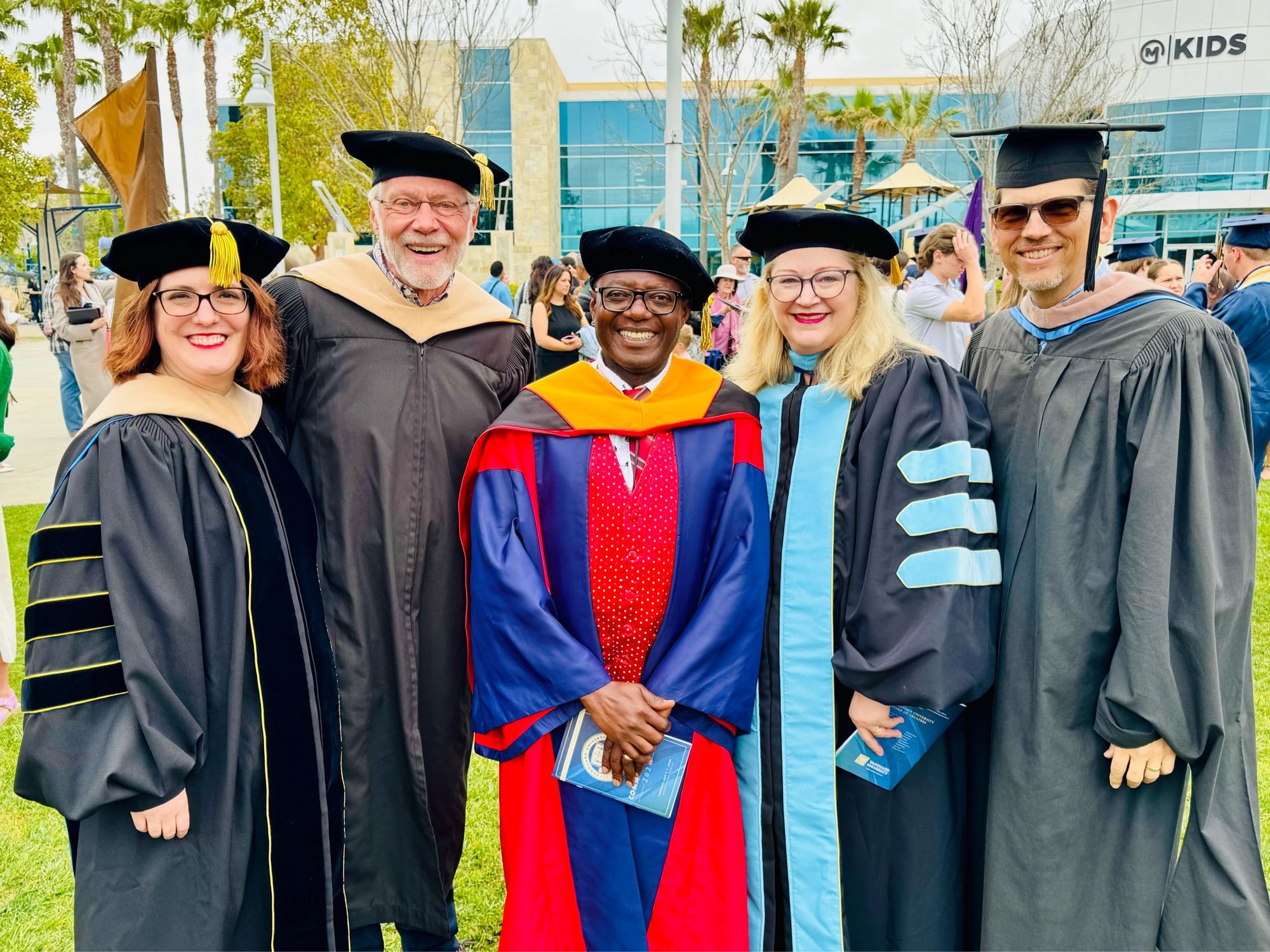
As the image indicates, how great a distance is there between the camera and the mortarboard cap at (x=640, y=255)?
2344 mm

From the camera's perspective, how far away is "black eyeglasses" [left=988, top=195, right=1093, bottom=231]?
2.25 meters

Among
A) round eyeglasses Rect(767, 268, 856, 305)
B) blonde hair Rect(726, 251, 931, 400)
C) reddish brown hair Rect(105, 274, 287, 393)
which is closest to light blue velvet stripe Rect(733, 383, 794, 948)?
blonde hair Rect(726, 251, 931, 400)

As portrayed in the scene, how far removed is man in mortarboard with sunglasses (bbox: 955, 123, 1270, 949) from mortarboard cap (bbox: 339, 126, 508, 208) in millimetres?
1501

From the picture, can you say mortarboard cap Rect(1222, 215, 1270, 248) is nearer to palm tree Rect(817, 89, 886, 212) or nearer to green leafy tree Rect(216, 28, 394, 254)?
green leafy tree Rect(216, 28, 394, 254)

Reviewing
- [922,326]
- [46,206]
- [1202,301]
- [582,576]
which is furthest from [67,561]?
[46,206]

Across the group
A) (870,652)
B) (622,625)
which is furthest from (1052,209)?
(622,625)

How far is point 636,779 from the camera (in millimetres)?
2254

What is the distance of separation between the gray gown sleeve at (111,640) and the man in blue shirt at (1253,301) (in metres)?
6.13

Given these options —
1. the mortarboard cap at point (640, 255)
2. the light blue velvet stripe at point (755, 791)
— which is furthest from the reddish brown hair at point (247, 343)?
the light blue velvet stripe at point (755, 791)

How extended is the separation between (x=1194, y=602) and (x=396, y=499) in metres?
2.02

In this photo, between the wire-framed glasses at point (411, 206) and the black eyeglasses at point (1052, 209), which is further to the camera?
the wire-framed glasses at point (411, 206)

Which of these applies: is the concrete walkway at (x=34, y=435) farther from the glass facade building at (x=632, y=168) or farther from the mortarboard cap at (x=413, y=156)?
the glass facade building at (x=632, y=168)

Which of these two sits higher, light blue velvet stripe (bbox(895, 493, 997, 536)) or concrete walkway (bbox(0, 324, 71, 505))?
light blue velvet stripe (bbox(895, 493, 997, 536))

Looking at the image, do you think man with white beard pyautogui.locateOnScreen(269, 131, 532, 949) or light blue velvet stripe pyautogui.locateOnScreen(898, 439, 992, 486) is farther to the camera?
man with white beard pyautogui.locateOnScreen(269, 131, 532, 949)
